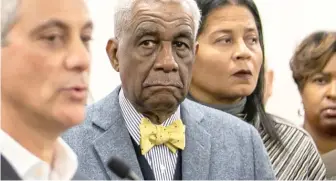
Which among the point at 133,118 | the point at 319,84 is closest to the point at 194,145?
the point at 133,118

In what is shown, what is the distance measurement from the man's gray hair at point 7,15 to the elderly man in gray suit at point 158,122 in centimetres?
55

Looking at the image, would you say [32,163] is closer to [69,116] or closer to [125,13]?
[69,116]

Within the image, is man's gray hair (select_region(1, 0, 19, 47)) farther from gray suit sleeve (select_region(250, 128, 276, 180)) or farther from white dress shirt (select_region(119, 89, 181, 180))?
gray suit sleeve (select_region(250, 128, 276, 180))

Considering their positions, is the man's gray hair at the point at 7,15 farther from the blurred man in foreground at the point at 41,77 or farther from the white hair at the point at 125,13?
the white hair at the point at 125,13

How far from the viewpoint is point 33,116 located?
1.24 metres

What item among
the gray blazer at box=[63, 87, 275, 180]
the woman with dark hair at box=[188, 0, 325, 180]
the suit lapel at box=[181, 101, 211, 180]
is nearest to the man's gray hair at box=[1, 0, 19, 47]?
the gray blazer at box=[63, 87, 275, 180]

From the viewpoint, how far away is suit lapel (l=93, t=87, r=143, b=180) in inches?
69.2

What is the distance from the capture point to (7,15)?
1.24 m

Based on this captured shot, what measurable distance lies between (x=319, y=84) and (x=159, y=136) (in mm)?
956

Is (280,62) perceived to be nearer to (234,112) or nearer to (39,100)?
(234,112)

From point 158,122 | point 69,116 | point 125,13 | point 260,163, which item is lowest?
point 260,163

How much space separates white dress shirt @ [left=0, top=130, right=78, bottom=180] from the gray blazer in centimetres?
44

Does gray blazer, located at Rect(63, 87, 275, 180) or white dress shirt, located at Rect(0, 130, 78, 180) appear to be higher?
white dress shirt, located at Rect(0, 130, 78, 180)

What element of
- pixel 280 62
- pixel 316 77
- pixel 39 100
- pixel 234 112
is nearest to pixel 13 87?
pixel 39 100
